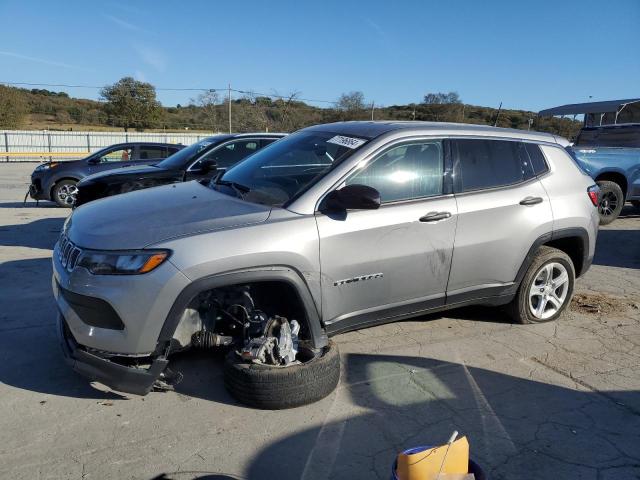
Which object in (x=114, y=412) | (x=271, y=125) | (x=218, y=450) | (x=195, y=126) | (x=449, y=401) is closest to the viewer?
(x=218, y=450)

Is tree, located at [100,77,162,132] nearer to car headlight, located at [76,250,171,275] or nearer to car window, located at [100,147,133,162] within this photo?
car window, located at [100,147,133,162]

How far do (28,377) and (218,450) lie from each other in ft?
5.46

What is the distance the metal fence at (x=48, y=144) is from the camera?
1194 inches

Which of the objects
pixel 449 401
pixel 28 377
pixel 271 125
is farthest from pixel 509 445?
pixel 271 125

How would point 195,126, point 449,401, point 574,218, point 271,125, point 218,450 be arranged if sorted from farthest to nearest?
point 195,126
point 271,125
point 574,218
point 449,401
point 218,450

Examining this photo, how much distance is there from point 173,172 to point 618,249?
23.3ft

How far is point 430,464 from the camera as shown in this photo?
2.01 metres

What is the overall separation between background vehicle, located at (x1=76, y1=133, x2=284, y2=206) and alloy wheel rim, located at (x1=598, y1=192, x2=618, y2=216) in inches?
277

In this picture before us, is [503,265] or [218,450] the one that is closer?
[218,450]

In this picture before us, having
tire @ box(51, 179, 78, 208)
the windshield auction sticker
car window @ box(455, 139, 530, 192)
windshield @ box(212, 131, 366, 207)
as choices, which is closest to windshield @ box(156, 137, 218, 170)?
windshield @ box(212, 131, 366, 207)

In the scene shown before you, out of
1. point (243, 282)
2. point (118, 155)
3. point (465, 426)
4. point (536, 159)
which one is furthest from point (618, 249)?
point (118, 155)

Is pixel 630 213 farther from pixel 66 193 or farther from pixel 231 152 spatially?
Result: pixel 66 193

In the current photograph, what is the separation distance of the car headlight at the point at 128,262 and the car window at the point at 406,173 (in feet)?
4.56

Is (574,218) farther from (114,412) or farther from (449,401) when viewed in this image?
(114,412)
